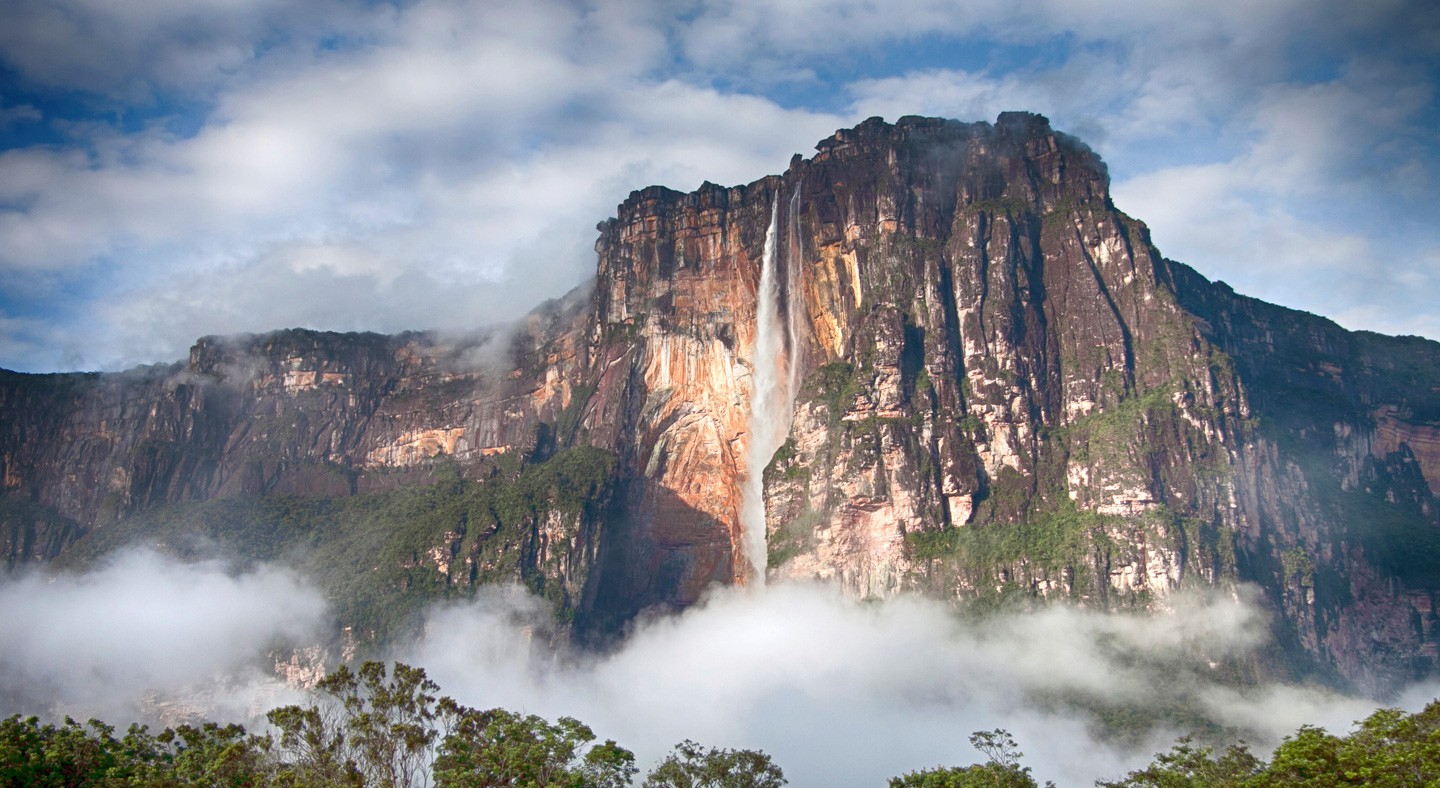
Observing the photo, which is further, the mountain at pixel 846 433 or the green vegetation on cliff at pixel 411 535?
the green vegetation on cliff at pixel 411 535

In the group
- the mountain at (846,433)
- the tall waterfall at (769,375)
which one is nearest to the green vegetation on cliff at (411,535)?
the mountain at (846,433)

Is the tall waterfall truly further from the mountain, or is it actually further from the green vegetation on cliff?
the green vegetation on cliff

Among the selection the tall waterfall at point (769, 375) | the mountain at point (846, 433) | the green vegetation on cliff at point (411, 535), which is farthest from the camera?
the tall waterfall at point (769, 375)

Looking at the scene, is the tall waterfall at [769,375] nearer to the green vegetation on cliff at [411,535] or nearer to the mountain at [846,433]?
the mountain at [846,433]

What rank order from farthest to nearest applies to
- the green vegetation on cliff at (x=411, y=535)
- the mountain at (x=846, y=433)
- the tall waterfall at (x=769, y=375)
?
the tall waterfall at (x=769, y=375) → the green vegetation on cliff at (x=411, y=535) → the mountain at (x=846, y=433)

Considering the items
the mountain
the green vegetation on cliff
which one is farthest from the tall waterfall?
the green vegetation on cliff

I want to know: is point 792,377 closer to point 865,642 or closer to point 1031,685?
point 865,642

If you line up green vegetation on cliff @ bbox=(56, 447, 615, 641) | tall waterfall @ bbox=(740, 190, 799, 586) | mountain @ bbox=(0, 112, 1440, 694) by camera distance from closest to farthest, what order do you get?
mountain @ bbox=(0, 112, 1440, 694) → green vegetation on cliff @ bbox=(56, 447, 615, 641) → tall waterfall @ bbox=(740, 190, 799, 586)
